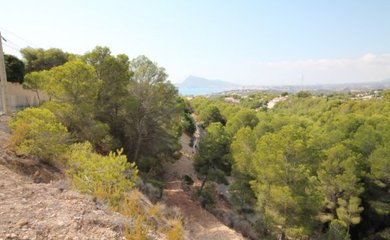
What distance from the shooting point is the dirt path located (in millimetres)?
15188

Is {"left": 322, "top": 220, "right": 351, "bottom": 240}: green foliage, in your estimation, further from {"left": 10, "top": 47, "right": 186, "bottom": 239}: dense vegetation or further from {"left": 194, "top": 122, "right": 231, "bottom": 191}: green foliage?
{"left": 10, "top": 47, "right": 186, "bottom": 239}: dense vegetation

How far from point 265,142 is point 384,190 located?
30.9ft

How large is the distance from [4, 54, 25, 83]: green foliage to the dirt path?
46.1 ft

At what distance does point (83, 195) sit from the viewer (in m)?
6.88

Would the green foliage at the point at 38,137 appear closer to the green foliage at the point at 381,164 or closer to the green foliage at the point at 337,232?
the green foliage at the point at 337,232

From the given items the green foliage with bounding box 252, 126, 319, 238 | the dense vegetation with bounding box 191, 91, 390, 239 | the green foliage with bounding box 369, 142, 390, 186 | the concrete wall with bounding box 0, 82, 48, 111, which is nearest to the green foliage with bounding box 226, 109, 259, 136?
the dense vegetation with bounding box 191, 91, 390, 239

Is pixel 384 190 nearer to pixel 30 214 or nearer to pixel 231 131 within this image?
pixel 231 131

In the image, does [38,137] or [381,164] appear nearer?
[38,137]

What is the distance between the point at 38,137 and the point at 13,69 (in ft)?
64.0

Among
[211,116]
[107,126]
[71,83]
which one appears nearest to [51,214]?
[71,83]

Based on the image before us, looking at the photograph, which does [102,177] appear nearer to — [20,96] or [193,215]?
[193,215]

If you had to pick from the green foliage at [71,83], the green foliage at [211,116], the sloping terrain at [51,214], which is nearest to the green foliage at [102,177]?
the sloping terrain at [51,214]

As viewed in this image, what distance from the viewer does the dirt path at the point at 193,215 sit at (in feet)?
49.8

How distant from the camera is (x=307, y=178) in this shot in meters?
14.7
